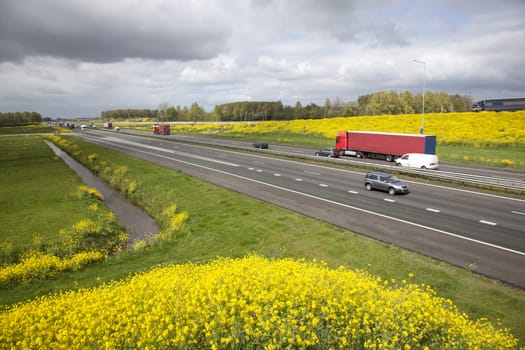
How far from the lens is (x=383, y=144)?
46.0 m

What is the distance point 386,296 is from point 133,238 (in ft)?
62.2

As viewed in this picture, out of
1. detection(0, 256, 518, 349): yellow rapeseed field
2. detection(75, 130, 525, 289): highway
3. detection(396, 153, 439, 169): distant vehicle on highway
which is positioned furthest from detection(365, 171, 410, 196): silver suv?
detection(0, 256, 518, 349): yellow rapeseed field

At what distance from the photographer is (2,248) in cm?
1873

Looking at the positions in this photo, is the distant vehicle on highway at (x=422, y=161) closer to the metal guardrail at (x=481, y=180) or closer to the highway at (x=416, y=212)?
the metal guardrail at (x=481, y=180)

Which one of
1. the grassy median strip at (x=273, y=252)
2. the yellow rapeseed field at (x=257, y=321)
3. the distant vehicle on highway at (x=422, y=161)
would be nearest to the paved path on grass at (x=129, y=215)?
the grassy median strip at (x=273, y=252)

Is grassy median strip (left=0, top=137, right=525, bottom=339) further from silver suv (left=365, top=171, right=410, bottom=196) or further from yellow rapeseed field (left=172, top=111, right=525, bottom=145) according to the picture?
yellow rapeseed field (left=172, top=111, right=525, bottom=145)

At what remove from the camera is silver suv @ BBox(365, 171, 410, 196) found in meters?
27.0

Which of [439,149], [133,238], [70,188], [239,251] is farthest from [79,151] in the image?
[439,149]

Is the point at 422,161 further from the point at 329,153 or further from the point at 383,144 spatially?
the point at 329,153

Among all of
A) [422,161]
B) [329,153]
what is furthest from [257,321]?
[329,153]

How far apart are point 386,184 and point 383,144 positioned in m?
20.3

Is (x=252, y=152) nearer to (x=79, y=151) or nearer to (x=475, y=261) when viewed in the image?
(x=79, y=151)

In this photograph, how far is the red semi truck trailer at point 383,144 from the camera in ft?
136

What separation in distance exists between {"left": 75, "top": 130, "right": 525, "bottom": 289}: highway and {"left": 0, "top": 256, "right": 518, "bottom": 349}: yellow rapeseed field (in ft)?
26.4
